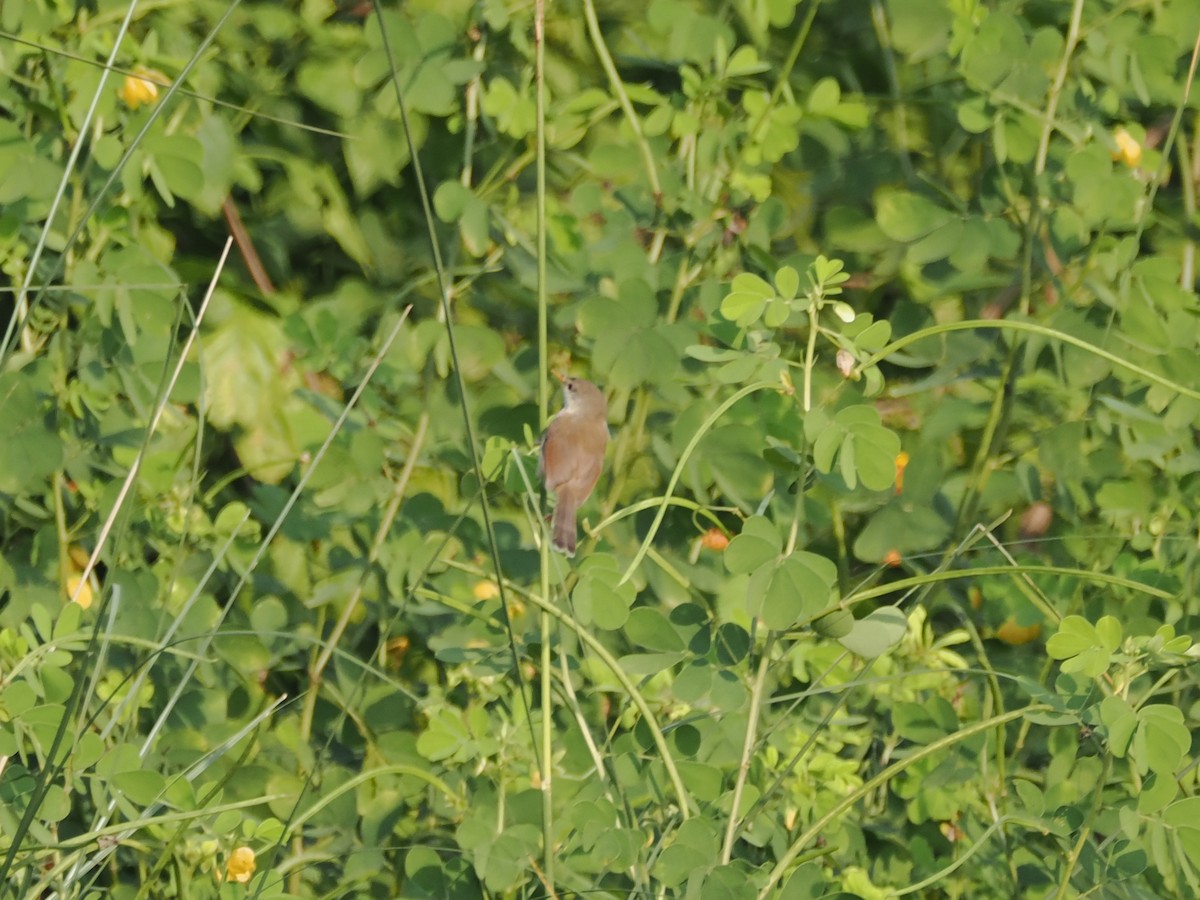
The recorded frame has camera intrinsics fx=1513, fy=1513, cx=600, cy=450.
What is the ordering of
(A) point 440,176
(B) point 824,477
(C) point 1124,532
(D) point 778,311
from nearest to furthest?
(D) point 778,311 → (B) point 824,477 → (C) point 1124,532 → (A) point 440,176

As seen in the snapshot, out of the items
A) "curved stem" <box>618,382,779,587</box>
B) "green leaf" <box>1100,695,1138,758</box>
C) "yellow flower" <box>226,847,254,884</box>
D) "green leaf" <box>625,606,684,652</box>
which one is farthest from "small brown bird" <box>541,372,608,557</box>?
"green leaf" <box>1100,695,1138,758</box>

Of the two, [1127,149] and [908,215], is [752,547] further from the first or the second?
[1127,149]

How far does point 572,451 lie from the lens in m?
2.24

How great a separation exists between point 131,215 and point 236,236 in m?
0.32

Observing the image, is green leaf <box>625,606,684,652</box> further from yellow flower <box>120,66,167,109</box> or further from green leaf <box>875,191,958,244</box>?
yellow flower <box>120,66,167,109</box>

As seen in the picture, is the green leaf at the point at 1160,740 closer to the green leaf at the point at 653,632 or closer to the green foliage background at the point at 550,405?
the green foliage background at the point at 550,405

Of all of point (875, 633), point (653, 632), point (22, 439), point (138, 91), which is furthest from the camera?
point (138, 91)

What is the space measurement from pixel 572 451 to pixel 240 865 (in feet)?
2.53

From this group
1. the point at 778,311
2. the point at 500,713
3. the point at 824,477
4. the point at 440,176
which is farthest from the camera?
the point at 440,176

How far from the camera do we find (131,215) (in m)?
2.38

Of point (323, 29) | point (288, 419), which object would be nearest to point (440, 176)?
point (323, 29)

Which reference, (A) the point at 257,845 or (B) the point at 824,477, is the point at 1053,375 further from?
(A) the point at 257,845

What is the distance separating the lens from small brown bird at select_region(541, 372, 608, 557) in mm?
2092

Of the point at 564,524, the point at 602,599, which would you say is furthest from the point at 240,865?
the point at 564,524
